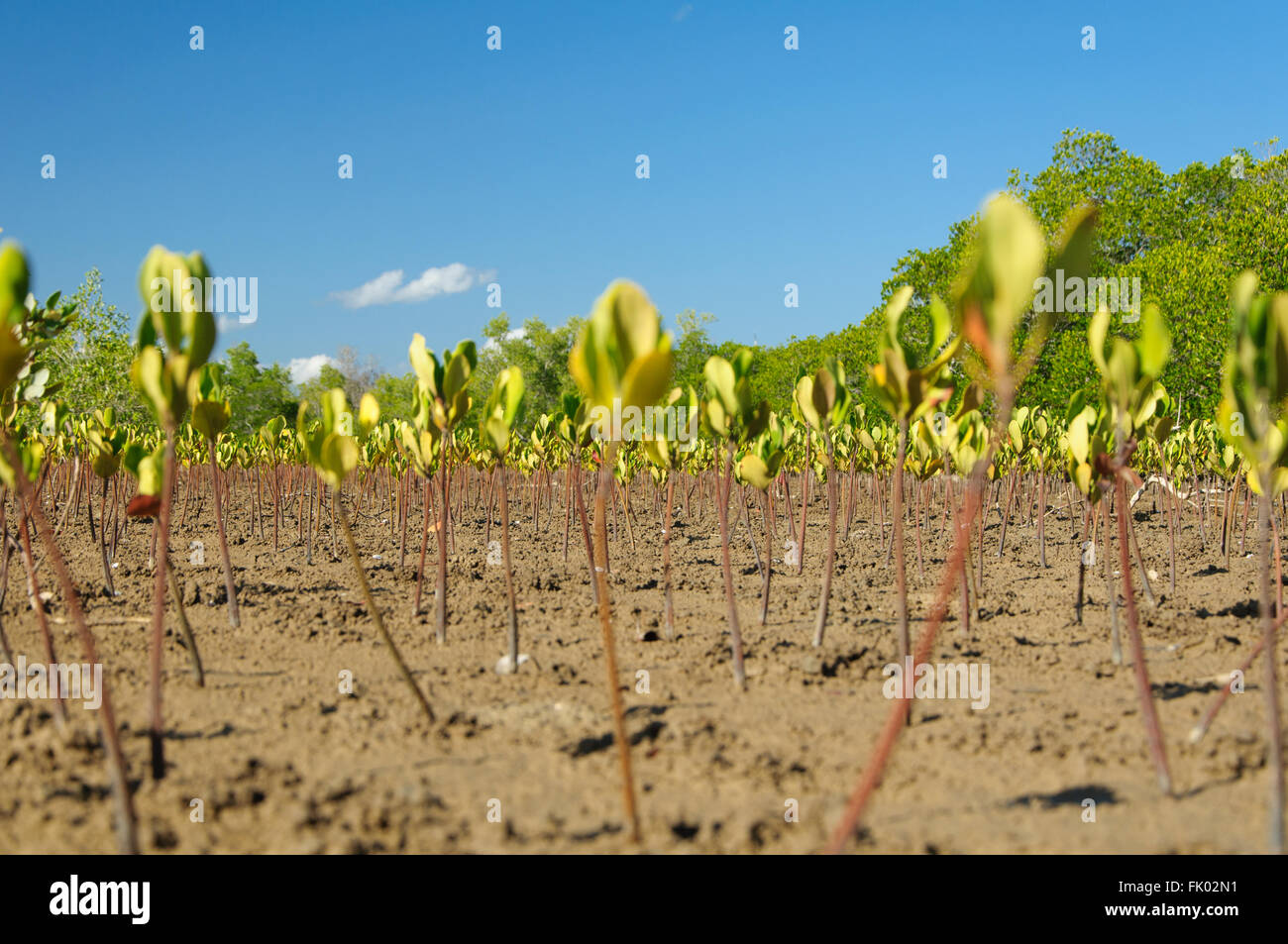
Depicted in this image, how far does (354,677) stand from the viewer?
Answer: 432 centimetres

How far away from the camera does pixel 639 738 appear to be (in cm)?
324

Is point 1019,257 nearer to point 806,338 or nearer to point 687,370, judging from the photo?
point 806,338

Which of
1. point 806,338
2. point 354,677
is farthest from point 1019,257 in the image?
point 806,338

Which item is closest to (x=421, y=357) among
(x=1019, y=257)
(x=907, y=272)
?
(x=1019, y=257)

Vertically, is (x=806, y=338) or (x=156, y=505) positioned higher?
(x=806, y=338)

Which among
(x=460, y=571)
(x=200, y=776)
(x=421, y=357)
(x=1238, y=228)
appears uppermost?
(x=1238, y=228)

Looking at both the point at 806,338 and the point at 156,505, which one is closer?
the point at 156,505

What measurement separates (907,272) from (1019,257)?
33.6 metres

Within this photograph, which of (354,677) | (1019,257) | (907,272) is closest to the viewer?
(1019,257)

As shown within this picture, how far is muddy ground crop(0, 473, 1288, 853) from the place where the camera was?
2404mm

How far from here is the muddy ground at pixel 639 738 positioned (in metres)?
2.40
